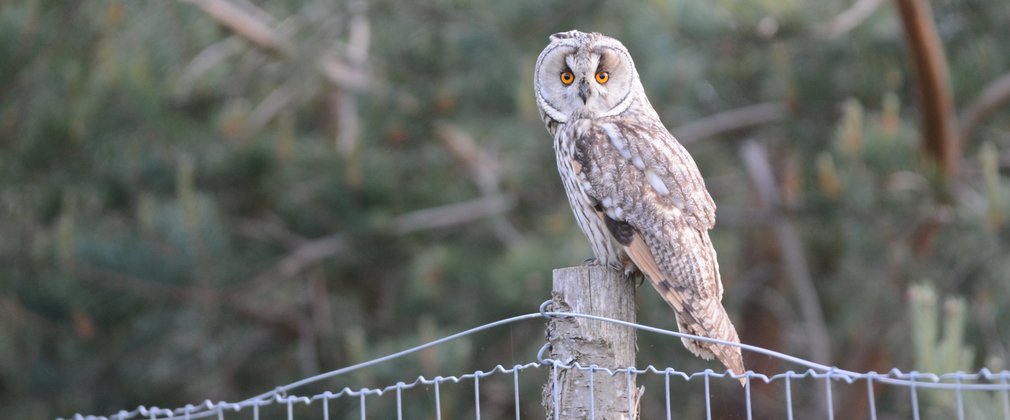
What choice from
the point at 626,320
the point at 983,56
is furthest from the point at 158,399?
the point at 626,320

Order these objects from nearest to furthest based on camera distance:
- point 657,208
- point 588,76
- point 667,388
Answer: point 667,388
point 657,208
point 588,76

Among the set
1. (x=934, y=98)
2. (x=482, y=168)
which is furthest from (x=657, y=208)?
(x=482, y=168)

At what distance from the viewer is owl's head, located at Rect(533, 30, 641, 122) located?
3557 millimetres

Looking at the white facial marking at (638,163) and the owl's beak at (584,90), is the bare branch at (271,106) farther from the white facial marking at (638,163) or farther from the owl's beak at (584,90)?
the white facial marking at (638,163)

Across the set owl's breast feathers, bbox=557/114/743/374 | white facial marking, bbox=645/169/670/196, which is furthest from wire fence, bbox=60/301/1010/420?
white facial marking, bbox=645/169/670/196

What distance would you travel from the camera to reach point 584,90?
3.54 m

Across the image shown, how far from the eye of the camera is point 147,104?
601cm

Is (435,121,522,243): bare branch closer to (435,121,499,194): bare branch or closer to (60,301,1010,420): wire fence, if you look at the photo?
(435,121,499,194): bare branch

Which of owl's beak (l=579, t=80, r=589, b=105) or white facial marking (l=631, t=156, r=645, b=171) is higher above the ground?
owl's beak (l=579, t=80, r=589, b=105)

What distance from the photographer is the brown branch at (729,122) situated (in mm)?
6180

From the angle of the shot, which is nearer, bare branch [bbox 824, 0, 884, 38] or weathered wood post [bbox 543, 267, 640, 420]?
weathered wood post [bbox 543, 267, 640, 420]

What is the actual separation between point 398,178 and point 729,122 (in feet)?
5.61

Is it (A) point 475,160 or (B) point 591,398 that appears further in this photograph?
(A) point 475,160

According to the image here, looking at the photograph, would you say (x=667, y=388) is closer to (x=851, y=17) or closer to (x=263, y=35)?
(x=851, y=17)
